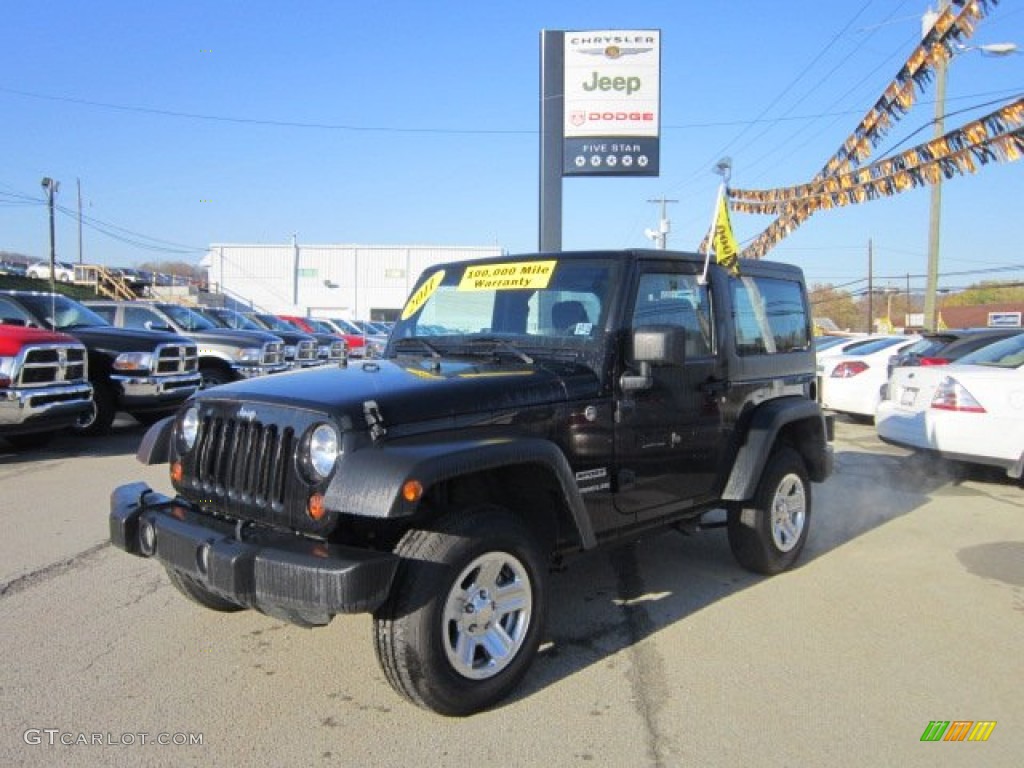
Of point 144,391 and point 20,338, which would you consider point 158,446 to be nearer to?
point 20,338

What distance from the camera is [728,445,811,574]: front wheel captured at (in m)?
4.73

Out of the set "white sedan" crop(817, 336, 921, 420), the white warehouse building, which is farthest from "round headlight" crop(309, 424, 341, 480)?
the white warehouse building

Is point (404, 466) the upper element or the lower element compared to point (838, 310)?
lower

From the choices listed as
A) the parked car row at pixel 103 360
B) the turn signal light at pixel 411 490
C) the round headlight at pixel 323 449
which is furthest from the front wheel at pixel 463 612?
the parked car row at pixel 103 360

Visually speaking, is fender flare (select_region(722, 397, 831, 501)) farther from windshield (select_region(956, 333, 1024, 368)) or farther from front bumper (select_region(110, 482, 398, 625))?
windshield (select_region(956, 333, 1024, 368))

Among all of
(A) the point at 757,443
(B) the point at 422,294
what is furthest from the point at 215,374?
(A) the point at 757,443

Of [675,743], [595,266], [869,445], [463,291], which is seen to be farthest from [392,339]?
[869,445]

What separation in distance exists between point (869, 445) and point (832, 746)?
8430mm

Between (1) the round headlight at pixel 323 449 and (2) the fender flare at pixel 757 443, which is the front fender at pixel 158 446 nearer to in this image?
(1) the round headlight at pixel 323 449

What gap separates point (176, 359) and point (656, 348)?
28.0ft

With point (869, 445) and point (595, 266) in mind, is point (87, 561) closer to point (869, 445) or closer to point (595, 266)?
point (595, 266)

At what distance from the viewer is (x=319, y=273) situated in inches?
2243

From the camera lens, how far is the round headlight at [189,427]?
3.67m

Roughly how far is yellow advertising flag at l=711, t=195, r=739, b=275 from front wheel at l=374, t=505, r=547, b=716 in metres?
2.19
